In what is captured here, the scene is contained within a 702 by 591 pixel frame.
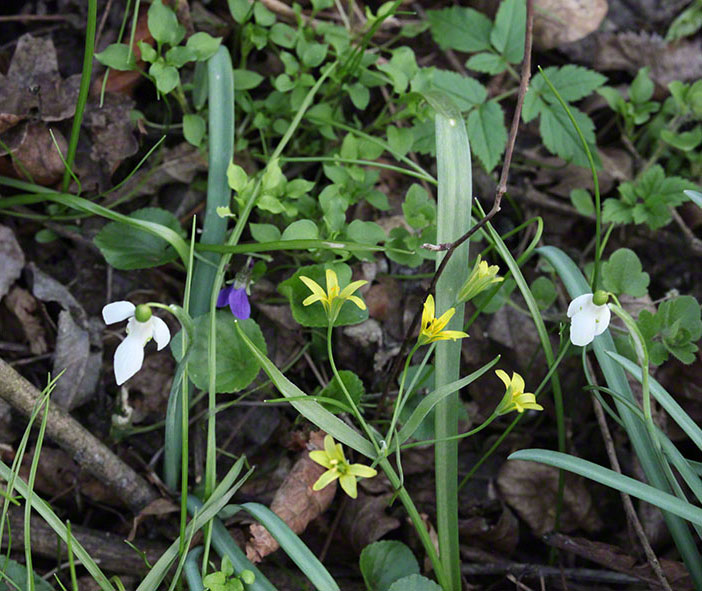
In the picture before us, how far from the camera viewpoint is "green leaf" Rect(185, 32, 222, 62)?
6.00 feet

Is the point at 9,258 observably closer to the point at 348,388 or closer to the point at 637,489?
the point at 348,388

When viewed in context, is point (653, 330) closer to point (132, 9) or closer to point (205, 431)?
point (205, 431)

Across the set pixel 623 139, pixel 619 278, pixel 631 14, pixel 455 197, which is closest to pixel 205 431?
pixel 455 197

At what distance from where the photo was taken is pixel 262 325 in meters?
2.05

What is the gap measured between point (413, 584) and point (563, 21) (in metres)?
2.02

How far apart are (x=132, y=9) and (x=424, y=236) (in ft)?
4.10

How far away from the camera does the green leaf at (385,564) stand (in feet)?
5.28

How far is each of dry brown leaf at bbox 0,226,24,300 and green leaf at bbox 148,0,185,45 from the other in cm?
73

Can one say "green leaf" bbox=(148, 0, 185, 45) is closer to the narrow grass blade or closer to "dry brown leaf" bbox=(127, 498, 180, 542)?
"dry brown leaf" bbox=(127, 498, 180, 542)

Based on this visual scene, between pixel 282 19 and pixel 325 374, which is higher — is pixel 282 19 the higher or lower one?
the higher one

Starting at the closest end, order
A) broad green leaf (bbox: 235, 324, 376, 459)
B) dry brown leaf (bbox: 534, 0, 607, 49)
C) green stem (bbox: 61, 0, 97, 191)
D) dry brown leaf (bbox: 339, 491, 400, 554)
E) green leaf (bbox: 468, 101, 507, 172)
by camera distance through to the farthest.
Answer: broad green leaf (bbox: 235, 324, 376, 459) → green stem (bbox: 61, 0, 97, 191) → dry brown leaf (bbox: 339, 491, 400, 554) → green leaf (bbox: 468, 101, 507, 172) → dry brown leaf (bbox: 534, 0, 607, 49)

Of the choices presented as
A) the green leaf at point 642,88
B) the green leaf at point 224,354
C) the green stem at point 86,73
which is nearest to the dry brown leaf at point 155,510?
the green leaf at point 224,354

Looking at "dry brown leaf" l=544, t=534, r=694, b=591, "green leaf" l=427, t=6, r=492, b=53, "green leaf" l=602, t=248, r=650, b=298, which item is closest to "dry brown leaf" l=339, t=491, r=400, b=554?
"dry brown leaf" l=544, t=534, r=694, b=591

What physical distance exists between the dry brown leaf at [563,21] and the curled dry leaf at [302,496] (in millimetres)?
1695
